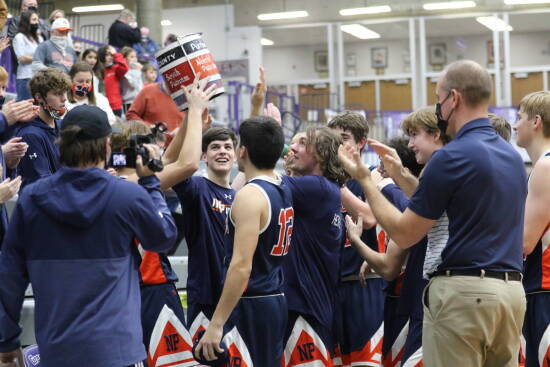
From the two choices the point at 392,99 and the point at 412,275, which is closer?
the point at 412,275

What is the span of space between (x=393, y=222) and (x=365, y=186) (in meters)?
0.21

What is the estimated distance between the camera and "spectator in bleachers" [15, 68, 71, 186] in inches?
195

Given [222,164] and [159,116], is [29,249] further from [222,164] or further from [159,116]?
[159,116]

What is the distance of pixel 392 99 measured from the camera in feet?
81.0

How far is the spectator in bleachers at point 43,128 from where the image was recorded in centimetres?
496

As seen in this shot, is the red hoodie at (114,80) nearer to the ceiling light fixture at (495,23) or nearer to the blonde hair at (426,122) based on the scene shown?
the blonde hair at (426,122)

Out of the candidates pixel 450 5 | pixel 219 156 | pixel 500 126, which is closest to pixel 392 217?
pixel 219 156

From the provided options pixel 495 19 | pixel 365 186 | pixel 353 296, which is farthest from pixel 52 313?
pixel 495 19

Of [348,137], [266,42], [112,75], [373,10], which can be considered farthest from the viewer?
[266,42]

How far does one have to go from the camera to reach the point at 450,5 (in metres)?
23.1

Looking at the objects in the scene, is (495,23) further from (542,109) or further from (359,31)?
(542,109)

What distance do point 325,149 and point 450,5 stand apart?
19643 mm

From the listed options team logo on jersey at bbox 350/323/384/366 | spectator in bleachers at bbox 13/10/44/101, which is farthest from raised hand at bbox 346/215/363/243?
spectator in bleachers at bbox 13/10/44/101

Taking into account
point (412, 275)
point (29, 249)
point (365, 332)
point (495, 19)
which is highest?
point (495, 19)
